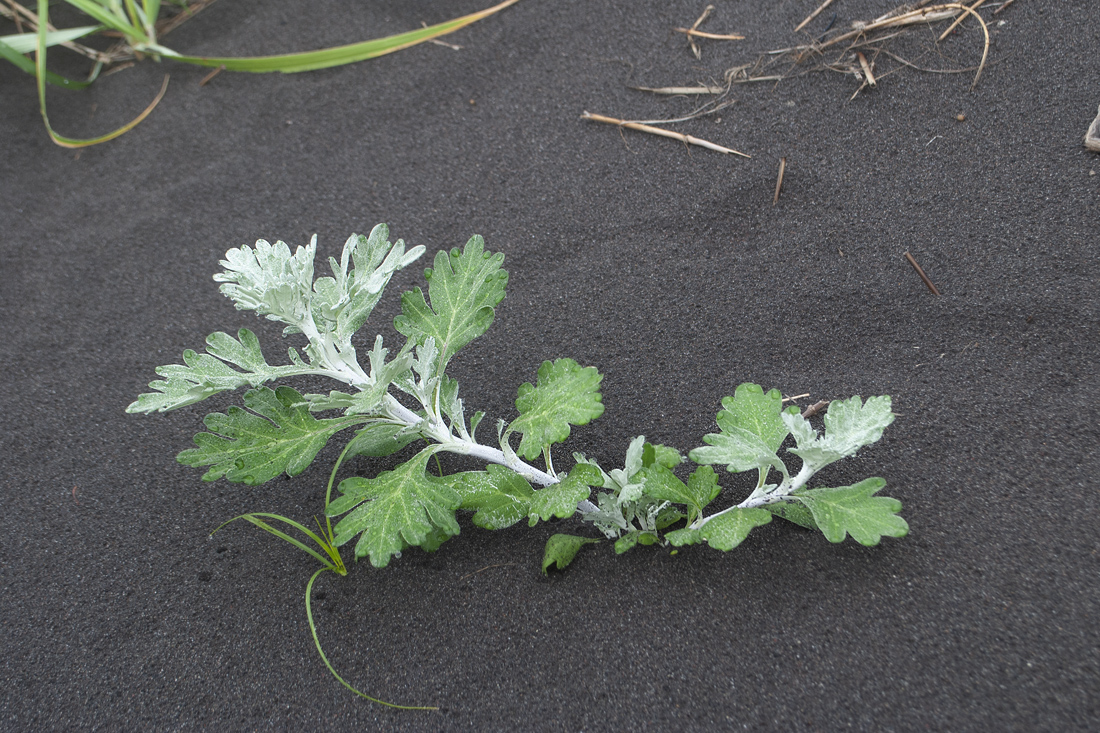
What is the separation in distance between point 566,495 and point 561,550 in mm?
203

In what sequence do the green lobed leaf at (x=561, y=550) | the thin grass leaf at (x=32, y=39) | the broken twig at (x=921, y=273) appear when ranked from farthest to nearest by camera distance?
the thin grass leaf at (x=32, y=39)
the broken twig at (x=921, y=273)
the green lobed leaf at (x=561, y=550)

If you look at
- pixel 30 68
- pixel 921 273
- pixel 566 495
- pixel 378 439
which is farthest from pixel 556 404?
pixel 30 68

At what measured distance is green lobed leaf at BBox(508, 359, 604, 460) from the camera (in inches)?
48.1

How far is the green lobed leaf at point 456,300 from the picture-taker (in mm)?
1373

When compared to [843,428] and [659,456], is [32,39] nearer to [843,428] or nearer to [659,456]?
[659,456]

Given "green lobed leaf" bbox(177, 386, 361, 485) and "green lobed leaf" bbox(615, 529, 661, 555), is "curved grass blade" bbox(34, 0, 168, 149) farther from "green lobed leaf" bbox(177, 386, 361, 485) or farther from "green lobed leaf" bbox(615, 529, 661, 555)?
"green lobed leaf" bbox(615, 529, 661, 555)

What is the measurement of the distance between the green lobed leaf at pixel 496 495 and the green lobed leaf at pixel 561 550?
85 millimetres

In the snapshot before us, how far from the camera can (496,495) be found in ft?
4.40

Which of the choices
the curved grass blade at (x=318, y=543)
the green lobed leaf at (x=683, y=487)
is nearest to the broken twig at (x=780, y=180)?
the green lobed leaf at (x=683, y=487)

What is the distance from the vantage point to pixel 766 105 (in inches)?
81.4

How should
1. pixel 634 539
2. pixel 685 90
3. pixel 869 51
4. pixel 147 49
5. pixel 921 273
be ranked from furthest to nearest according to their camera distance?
pixel 147 49 < pixel 685 90 < pixel 869 51 < pixel 921 273 < pixel 634 539

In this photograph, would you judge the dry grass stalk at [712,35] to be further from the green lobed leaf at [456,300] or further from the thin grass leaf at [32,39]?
the thin grass leaf at [32,39]

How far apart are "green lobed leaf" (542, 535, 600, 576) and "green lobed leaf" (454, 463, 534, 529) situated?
9cm

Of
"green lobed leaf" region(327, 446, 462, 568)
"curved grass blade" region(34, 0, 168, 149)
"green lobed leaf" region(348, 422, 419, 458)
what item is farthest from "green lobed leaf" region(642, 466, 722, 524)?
"curved grass blade" region(34, 0, 168, 149)
